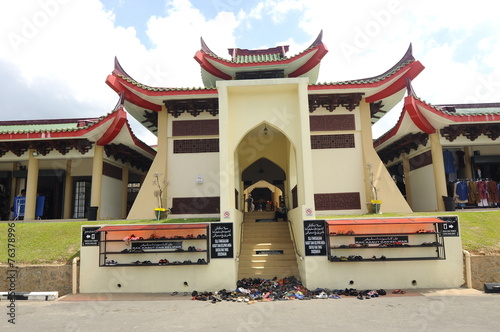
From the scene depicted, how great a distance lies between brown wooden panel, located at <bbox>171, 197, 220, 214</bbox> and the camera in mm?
13648

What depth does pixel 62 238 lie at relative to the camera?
1087 centimetres

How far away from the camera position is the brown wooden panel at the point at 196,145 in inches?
548

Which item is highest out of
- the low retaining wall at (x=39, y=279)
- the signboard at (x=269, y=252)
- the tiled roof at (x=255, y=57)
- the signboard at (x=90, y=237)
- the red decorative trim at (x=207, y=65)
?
the tiled roof at (x=255, y=57)

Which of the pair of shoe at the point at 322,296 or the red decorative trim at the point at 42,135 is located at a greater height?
the red decorative trim at the point at 42,135

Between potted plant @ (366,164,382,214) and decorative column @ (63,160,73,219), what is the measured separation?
46.7 feet

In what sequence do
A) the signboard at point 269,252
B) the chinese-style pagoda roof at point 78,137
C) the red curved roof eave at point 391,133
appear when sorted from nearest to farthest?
the signboard at point 269,252 < the chinese-style pagoda roof at point 78,137 < the red curved roof eave at point 391,133

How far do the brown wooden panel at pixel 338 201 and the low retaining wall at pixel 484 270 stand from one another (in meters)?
4.71

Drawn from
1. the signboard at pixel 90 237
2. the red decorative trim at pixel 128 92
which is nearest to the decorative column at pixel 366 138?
the red decorative trim at pixel 128 92

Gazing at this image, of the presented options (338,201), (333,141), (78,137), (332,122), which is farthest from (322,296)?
(78,137)

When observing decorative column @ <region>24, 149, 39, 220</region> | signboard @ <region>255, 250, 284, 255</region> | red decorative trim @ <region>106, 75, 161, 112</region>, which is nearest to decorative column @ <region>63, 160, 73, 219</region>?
decorative column @ <region>24, 149, 39, 220</region>

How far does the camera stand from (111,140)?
46.4 ft

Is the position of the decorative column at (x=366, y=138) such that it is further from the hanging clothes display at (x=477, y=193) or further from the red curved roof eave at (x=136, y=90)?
the red curved roof eave at (x=136, y=90)

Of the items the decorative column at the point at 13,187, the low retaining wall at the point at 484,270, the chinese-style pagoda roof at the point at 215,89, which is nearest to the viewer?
the low retaining wall at the point at 484,270

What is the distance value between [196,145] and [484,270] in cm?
1082
